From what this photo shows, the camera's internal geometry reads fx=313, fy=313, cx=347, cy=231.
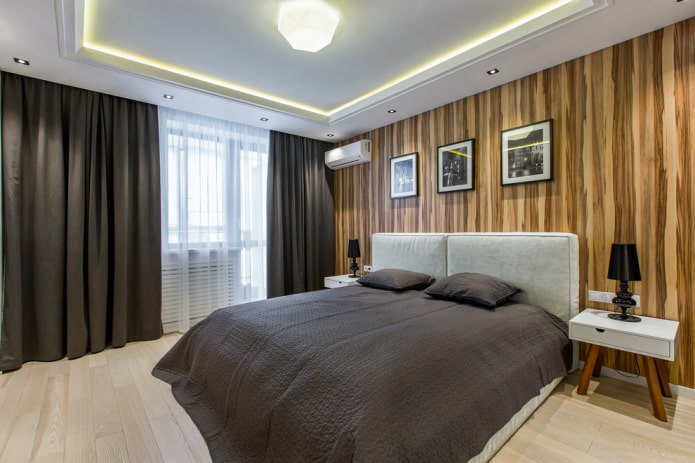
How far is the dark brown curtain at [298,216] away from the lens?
167 inches

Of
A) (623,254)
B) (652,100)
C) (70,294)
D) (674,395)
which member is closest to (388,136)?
(652,100)

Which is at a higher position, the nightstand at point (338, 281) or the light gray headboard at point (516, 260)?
the light gray headboard at point (516, 260)

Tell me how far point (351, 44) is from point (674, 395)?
3.44 metres

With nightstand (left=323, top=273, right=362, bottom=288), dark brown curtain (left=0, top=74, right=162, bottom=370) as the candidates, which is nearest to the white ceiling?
dark brown curtain (left=0, top=74, right=162, bottom=370)

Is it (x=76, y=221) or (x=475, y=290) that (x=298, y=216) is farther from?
(x=475, y=290)

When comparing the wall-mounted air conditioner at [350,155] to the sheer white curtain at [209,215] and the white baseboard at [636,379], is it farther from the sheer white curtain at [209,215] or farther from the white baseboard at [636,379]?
the white baseboard at [636,379]

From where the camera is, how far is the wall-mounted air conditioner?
4.20m

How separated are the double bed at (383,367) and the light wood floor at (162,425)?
0.36 feet

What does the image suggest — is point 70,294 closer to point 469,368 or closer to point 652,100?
point 469,368

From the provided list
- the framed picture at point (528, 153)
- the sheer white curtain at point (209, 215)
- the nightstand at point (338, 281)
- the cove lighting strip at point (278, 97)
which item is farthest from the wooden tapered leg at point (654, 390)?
the sheer white curtain at point (209, 215)

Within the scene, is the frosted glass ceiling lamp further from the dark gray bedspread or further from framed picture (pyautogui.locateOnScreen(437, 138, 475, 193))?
the dark gray bedspread

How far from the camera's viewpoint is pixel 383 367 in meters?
1.36

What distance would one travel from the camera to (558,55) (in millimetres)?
2461

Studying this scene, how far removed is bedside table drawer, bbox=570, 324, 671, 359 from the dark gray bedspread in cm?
17
